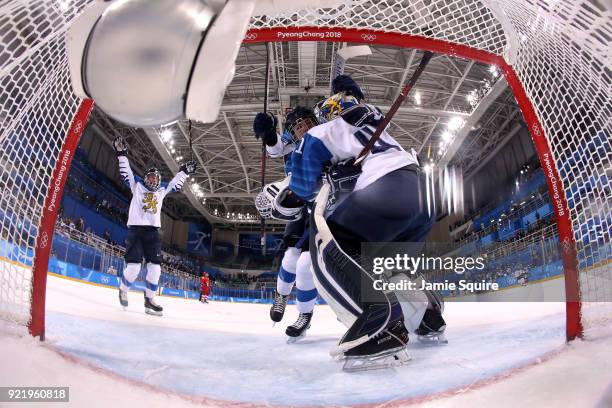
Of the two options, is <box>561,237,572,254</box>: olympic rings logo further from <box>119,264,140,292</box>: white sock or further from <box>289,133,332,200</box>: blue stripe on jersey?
<box>119,264,140,292</box>: white sock

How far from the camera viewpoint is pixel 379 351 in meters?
0.95

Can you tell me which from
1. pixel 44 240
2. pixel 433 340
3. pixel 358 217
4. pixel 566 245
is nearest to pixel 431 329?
pixel 433 340

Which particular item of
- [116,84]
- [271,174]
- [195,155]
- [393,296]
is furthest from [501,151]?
[116,84]

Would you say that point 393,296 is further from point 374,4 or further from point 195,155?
point 195,155

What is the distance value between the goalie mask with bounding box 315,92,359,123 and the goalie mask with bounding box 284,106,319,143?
0.46m

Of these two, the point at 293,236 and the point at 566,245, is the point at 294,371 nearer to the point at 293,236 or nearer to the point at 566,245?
the point at 566,245

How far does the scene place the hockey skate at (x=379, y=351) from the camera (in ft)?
3.10

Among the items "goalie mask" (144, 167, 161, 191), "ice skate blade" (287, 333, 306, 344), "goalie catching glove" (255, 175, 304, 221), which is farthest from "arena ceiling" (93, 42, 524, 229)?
"ice skate blade" (287, 333, 306, 344)

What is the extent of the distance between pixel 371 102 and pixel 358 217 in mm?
7281

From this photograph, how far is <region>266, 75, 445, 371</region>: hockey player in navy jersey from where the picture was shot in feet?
3.16

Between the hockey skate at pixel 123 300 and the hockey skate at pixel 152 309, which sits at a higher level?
the hockey skate at pixel 123 300

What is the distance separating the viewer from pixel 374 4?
4.08 ft

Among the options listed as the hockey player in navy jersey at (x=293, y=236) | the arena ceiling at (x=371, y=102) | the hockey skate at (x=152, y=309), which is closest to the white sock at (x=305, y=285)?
the hockey player in navy jersey at (x=293, y=236)

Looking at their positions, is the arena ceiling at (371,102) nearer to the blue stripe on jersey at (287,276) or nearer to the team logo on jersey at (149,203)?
Result: the team logo on jersey at (149,203)
